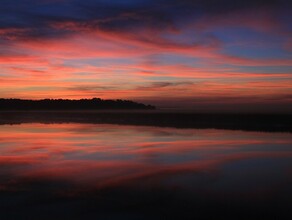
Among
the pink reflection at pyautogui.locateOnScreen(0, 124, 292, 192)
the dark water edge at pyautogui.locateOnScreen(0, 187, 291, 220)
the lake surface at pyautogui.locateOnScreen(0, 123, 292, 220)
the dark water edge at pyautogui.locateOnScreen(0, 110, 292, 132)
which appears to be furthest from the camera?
the dark water edge at pyautogui.locateOnScreen(0, 110, 292, 132)

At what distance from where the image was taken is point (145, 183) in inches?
414

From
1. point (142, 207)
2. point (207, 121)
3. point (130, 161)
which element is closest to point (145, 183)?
point (142, 207)

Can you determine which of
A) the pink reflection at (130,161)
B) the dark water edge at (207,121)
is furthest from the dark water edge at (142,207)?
the dark water edge at (207,121)

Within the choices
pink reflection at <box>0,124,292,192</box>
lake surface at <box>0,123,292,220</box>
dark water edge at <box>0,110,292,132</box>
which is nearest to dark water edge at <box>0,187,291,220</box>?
lake surface at <box>0,123,292,220</box>

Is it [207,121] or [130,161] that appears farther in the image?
[207,121]

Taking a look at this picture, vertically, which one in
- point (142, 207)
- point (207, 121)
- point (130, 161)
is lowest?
point (142, 207)

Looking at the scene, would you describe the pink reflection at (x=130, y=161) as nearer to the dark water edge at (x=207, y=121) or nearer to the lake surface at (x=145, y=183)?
the lake surface at (x=145, y=183)

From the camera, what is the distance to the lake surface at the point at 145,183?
780cm

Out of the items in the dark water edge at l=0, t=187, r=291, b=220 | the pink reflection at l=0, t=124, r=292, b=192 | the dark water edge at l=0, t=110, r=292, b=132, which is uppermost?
the dark water edge at l=0, t=110, r=292, b=132

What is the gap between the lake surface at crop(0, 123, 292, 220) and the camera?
780cm

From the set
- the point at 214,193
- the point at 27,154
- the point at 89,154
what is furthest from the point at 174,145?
the point at 214,193

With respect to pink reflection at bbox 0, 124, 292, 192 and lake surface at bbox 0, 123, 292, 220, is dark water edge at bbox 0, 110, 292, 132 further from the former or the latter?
lake surface at bbox 0, 123, 292, 220

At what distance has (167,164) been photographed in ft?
45.5

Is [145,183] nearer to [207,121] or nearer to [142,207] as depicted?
[142,207]
